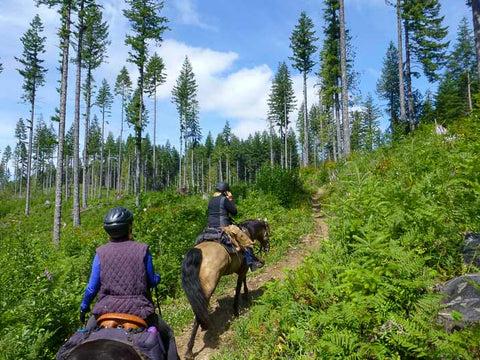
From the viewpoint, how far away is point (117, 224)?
337cm

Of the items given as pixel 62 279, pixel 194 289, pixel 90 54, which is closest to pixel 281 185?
pixel 194 289

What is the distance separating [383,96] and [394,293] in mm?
55977

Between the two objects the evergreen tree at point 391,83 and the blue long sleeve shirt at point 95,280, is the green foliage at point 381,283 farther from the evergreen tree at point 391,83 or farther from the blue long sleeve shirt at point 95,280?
the evergreen tree at point 391,83

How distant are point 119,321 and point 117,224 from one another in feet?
3.56

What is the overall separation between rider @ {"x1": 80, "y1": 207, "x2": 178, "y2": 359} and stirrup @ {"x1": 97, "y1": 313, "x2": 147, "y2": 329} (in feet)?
0.14

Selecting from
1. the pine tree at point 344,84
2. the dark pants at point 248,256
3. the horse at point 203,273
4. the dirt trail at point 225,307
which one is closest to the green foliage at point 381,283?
the dirt trail at point 225,307

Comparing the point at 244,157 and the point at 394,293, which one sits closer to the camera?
the point at 394,293

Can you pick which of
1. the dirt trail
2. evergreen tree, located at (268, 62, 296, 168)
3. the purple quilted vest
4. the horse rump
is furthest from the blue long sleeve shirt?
evergreen tree, located at (268, 62, 296, 168)

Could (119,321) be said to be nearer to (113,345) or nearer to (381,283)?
(113,345)

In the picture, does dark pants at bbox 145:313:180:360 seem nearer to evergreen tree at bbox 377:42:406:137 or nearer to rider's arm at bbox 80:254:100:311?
rider's arm at bbox 80:254:100:311

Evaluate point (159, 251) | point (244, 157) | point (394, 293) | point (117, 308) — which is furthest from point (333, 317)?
point (244, 157)

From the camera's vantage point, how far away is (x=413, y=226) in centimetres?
423

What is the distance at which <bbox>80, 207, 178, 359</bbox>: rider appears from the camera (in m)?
3.20

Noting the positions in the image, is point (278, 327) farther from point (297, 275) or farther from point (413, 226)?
point (413, 226)
